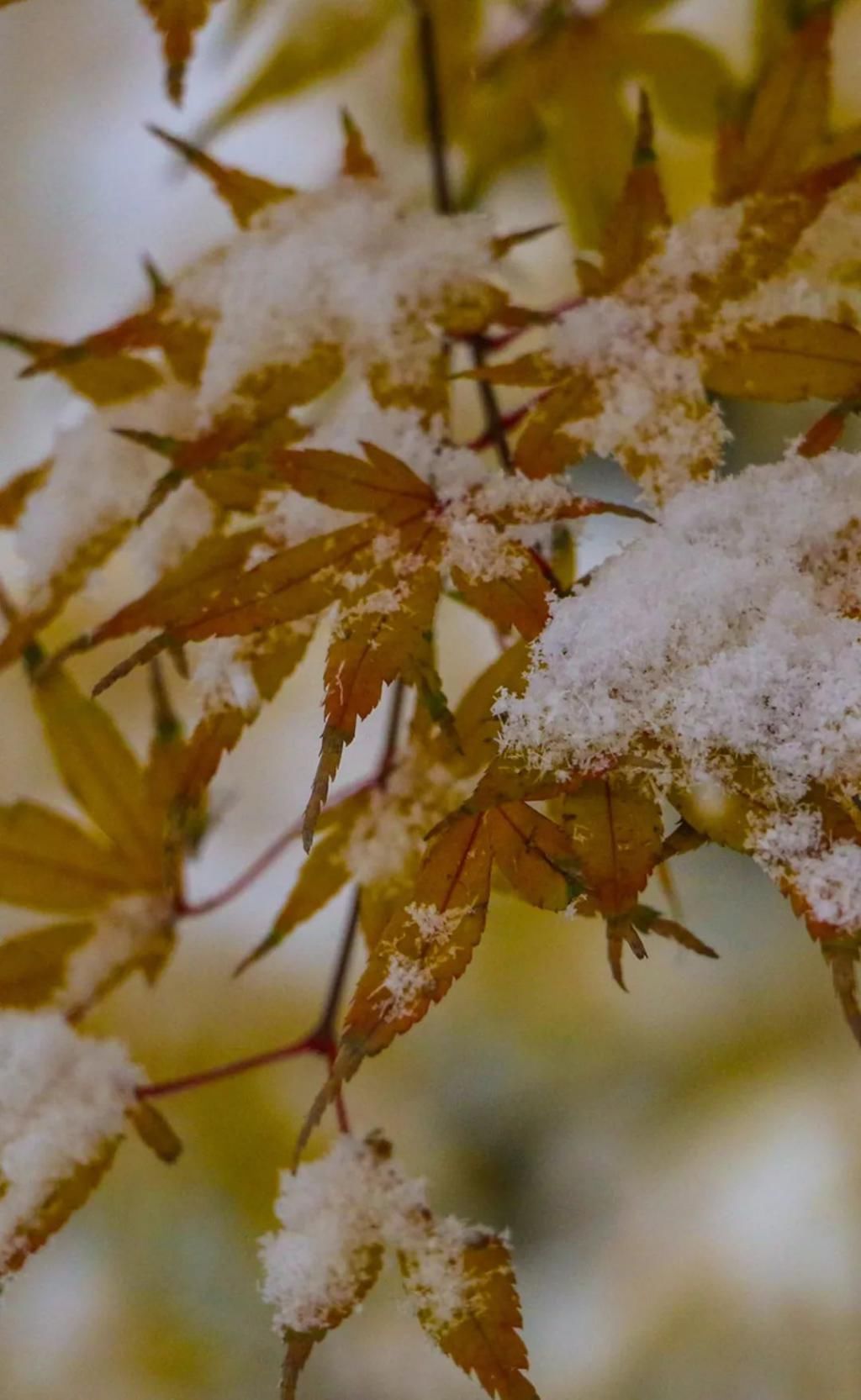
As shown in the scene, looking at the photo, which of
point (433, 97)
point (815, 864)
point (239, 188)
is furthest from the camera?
point (433, 97)

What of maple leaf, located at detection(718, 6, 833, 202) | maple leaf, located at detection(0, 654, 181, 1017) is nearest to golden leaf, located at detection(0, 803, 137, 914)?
maple leaf, located at detection(0, 654, 181, 1017)

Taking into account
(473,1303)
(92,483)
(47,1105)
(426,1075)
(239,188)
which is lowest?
(426,1075)

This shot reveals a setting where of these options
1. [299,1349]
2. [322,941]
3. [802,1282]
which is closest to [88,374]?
[299,1349]

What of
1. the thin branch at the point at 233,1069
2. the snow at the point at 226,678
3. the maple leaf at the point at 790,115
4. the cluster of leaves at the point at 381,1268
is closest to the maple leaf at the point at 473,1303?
the cluster of leaves at the point at 381,1268

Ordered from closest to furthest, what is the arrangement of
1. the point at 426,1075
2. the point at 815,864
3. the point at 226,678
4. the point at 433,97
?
1. the point at 815,864
2. the point at 226,678
3. the point at 433,97
4. the point at 426,1075

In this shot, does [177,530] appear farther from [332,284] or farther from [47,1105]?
[47,1105]

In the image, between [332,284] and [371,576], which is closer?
[371,576]

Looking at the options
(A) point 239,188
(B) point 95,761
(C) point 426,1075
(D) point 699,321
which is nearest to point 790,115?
(D) point 699,321

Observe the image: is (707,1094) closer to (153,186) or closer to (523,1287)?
(523,1287)
